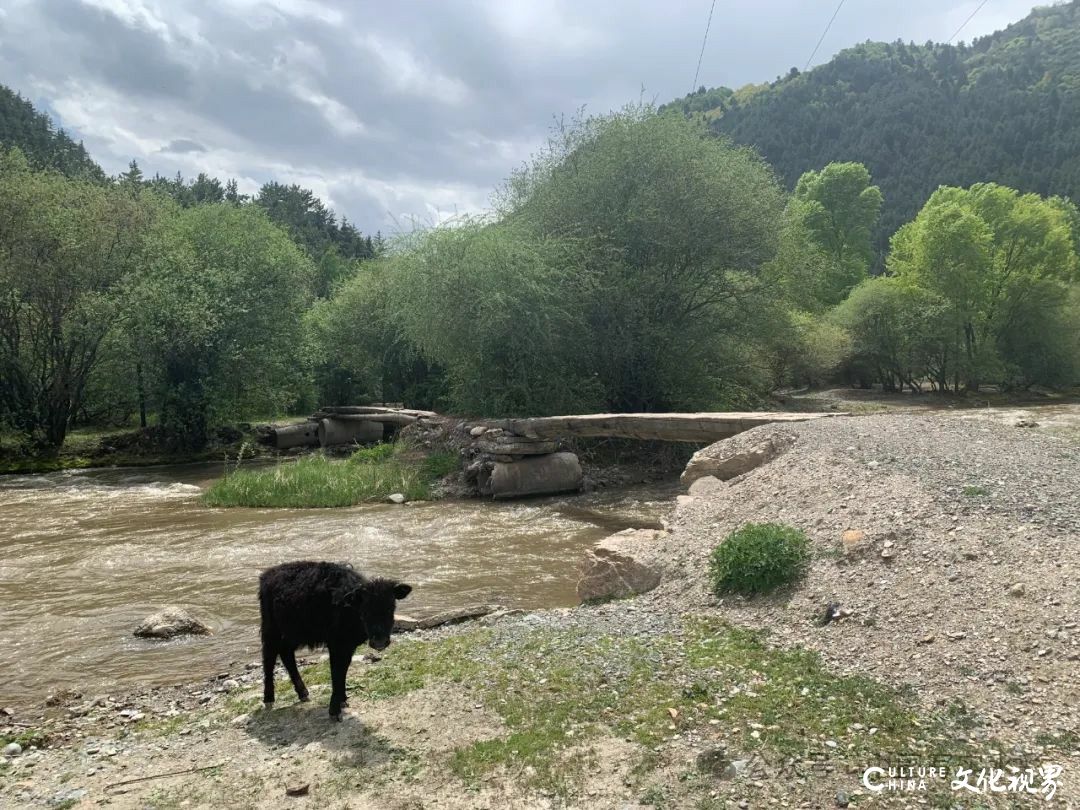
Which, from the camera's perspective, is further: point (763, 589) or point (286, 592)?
point (763, 589)

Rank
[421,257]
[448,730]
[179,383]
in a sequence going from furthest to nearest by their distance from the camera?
[179,383]
[421,257]
[448,730]

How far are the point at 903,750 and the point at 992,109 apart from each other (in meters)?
146

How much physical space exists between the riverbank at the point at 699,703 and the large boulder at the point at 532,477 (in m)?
8.83

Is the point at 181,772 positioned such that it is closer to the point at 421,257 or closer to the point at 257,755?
the point at 257,755

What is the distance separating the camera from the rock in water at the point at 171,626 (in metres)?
7.20

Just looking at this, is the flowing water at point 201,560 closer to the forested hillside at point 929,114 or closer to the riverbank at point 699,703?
the riverbank at point 699,703

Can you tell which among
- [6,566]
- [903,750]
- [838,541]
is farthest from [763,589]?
[6,566]

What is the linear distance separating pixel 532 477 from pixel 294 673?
1125 centimetres

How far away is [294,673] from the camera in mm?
5102

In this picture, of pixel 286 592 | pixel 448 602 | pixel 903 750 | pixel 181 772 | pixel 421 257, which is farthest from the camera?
pixel 421 257

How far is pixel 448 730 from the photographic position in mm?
4465

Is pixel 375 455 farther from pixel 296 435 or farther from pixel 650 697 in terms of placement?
pixel 650 697

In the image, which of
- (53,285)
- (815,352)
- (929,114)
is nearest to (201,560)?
(53,285)
